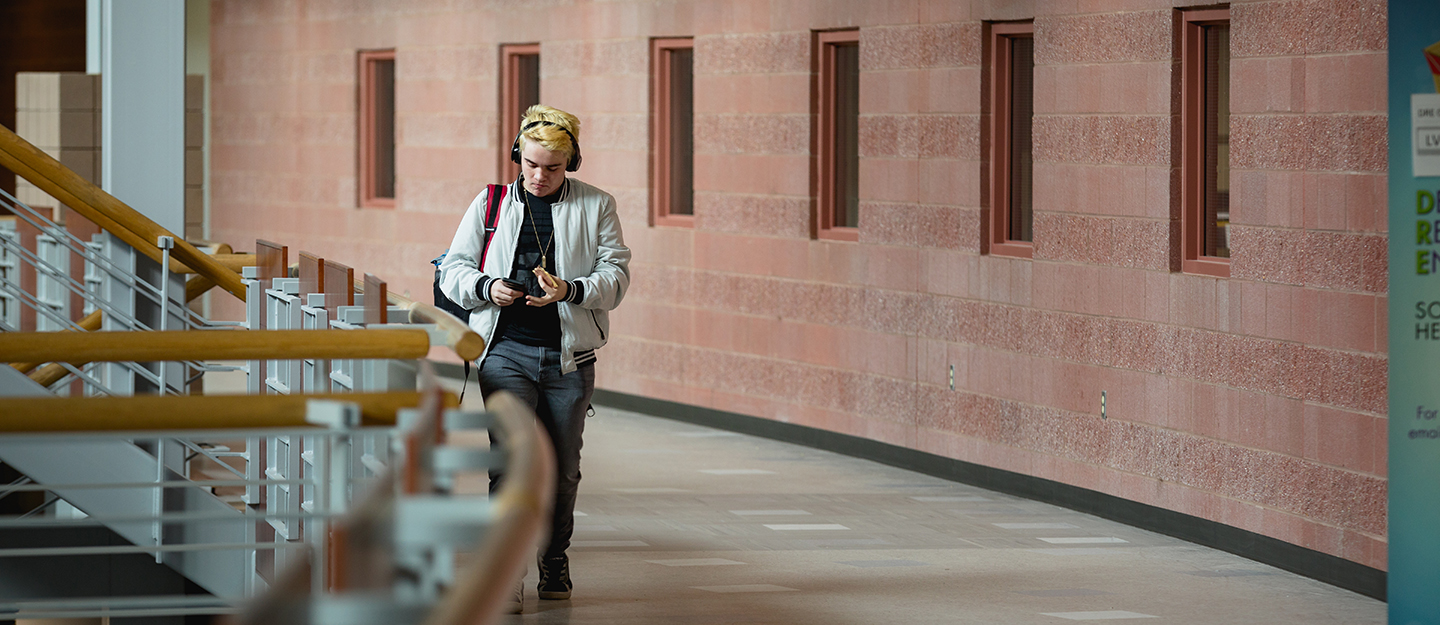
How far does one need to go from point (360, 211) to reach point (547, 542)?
9440 millimetres

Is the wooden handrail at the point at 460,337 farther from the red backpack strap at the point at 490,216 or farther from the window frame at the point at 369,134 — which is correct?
the window frame at the point at 369,134

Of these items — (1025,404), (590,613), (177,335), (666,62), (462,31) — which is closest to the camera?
(177,335)

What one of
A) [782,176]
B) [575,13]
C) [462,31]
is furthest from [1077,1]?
[462,31]

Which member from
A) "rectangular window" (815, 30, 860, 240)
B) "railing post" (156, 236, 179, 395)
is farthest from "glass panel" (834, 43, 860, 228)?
"railing post" (156, 236, 179, 395)

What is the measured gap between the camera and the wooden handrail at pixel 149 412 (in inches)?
113

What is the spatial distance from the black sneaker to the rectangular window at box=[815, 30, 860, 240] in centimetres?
442

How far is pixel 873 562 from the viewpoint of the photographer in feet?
22.4

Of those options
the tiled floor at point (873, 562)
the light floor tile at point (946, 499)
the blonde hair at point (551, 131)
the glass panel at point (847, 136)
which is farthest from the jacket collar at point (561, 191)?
the glass panel at point (847, 136)

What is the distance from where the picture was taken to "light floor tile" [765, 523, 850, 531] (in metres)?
7.58

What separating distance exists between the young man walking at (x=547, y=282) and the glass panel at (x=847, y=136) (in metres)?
4.41

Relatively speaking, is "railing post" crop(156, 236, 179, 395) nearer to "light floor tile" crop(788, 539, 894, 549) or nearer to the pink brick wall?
"light floor tile" crop(788, 539, 894, 549)

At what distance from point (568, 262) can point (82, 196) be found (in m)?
1.58

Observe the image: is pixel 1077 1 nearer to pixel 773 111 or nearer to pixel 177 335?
pixel 773 111

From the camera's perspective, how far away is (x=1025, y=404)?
28.1 feet
